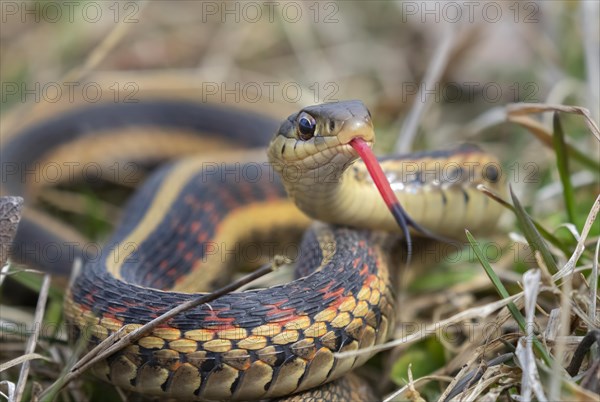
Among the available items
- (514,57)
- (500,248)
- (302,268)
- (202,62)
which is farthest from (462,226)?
(202,62)

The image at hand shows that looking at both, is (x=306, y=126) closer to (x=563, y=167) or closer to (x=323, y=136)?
(x=323, y=136)

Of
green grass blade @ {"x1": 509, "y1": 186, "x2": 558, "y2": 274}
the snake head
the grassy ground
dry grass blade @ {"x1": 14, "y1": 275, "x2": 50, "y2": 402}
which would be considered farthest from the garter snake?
green grass blade @ {"x1": 509, "y1": 186, "x2": 558, "y2": 274}

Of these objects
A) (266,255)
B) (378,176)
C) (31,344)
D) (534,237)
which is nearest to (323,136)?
(378,176)

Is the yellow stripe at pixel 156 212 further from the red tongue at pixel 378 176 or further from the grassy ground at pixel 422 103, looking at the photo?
the red tongue at pixel 378 176

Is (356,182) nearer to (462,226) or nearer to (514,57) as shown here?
(462,226)

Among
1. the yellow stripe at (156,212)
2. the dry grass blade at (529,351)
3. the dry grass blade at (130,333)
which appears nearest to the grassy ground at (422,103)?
the dry grass blade at (529,351)
